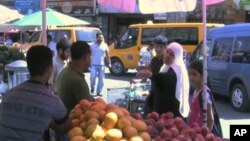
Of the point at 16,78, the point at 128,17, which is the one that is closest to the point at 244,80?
the point at 16,78

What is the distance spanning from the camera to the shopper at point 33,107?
141 inches

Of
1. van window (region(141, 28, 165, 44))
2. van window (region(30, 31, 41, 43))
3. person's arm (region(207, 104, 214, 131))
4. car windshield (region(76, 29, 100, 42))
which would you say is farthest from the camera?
van window (region(30, 31, 41, 43))

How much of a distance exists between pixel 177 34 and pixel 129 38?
2258 mm

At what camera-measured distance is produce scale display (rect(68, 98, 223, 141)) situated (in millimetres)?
3658

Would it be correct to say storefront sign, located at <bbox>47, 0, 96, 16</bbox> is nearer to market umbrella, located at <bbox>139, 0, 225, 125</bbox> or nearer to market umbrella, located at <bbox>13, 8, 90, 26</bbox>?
market umbrella, located at <bbox>13, 8, 90, 26</bbox>

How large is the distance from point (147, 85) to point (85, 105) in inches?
141

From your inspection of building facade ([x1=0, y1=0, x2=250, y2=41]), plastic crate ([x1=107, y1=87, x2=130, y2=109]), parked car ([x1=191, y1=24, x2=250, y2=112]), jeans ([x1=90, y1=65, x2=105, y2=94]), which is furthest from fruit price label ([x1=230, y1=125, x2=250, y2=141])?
building facade ([x1=0, y1=0, x2=250, y2=41])

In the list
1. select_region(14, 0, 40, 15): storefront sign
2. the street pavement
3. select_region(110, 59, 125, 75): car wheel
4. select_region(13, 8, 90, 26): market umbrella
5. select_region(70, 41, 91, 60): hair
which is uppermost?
select_region(14, 0, 40, 15): storefront sign

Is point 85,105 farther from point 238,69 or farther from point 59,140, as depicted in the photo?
point 238,69

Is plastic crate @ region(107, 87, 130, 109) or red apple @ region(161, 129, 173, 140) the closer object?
red apple @ region(161, 129, 173, 140)

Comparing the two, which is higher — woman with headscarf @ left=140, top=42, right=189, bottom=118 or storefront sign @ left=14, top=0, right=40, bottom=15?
storefront sign @ left=14, top=0, right=40, bottom=15

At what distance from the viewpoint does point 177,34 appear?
63.7 feet

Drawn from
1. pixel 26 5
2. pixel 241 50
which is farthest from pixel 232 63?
pixel 26 5

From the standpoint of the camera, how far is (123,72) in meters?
21.5
